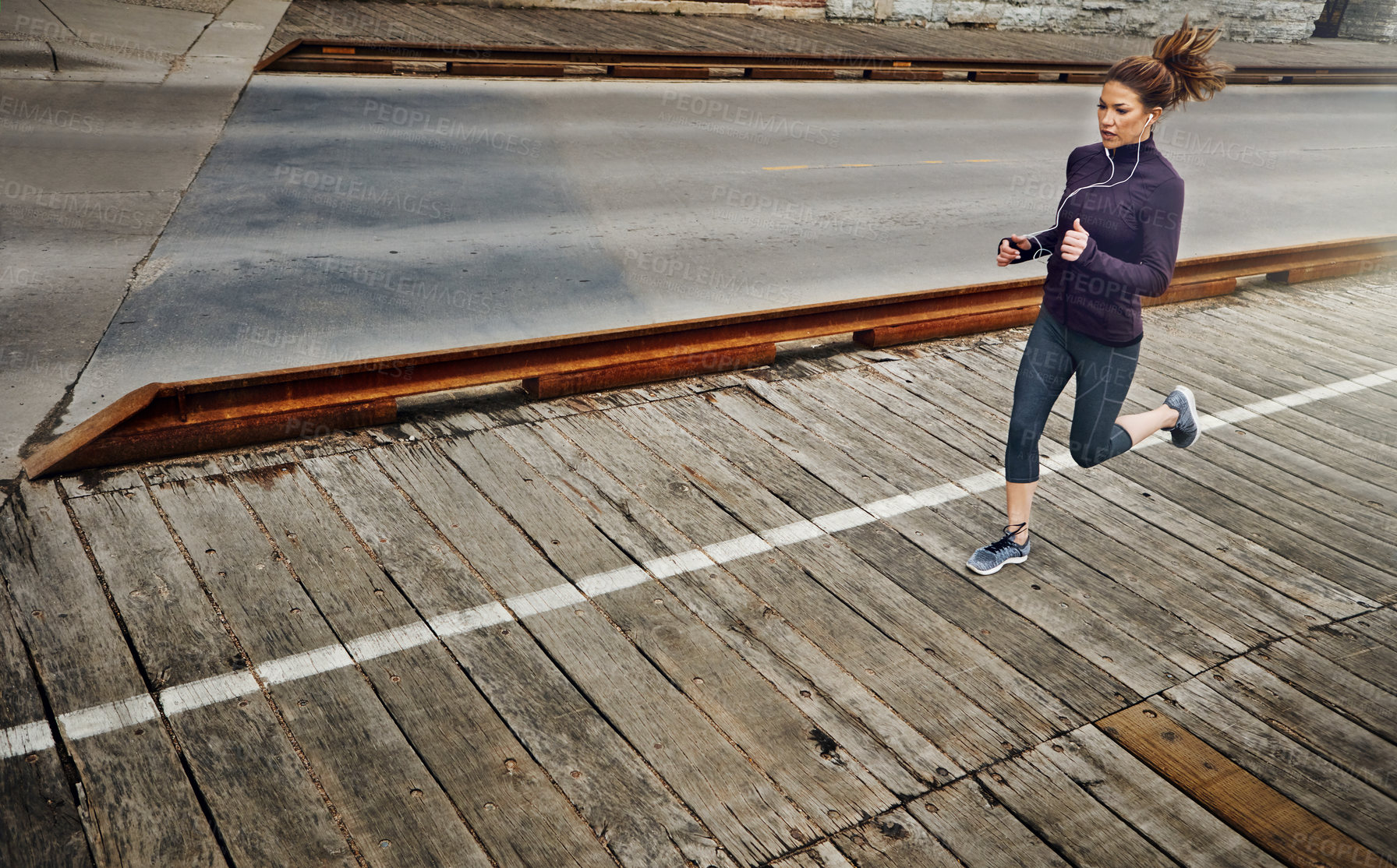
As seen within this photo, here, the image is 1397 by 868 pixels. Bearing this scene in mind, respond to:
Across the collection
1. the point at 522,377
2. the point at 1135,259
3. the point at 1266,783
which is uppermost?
the point at 1135,259

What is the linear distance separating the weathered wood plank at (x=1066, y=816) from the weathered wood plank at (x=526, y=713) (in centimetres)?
109

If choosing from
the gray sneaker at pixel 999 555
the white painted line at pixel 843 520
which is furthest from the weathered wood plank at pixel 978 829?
the white painted line at pixel 843 520

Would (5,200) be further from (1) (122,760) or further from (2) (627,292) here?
(1) (122,760)

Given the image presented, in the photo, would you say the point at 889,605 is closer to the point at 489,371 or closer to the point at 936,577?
the point at 936,577

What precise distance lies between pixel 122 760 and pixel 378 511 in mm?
1780

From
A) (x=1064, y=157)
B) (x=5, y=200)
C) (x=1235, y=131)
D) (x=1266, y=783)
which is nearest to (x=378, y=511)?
(x=1266, y=783)

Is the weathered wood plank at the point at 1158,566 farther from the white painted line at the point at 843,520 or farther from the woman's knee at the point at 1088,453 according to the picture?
the white painted line at the point at 843,520

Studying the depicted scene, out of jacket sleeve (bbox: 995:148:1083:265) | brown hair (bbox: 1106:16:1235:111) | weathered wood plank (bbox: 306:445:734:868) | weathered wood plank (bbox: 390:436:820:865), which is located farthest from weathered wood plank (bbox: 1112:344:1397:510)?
weathered wood plank (bbox: 306:445:734:868)

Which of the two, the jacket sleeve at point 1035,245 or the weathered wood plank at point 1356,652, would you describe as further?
the jacket sleeve at point 1035,245

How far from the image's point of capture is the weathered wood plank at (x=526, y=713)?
11.3 feet

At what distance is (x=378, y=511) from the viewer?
5.07 m

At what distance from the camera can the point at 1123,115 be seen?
4.32 metres

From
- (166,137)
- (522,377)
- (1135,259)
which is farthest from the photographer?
(166,137)

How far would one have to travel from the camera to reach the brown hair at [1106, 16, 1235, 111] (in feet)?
13.9
